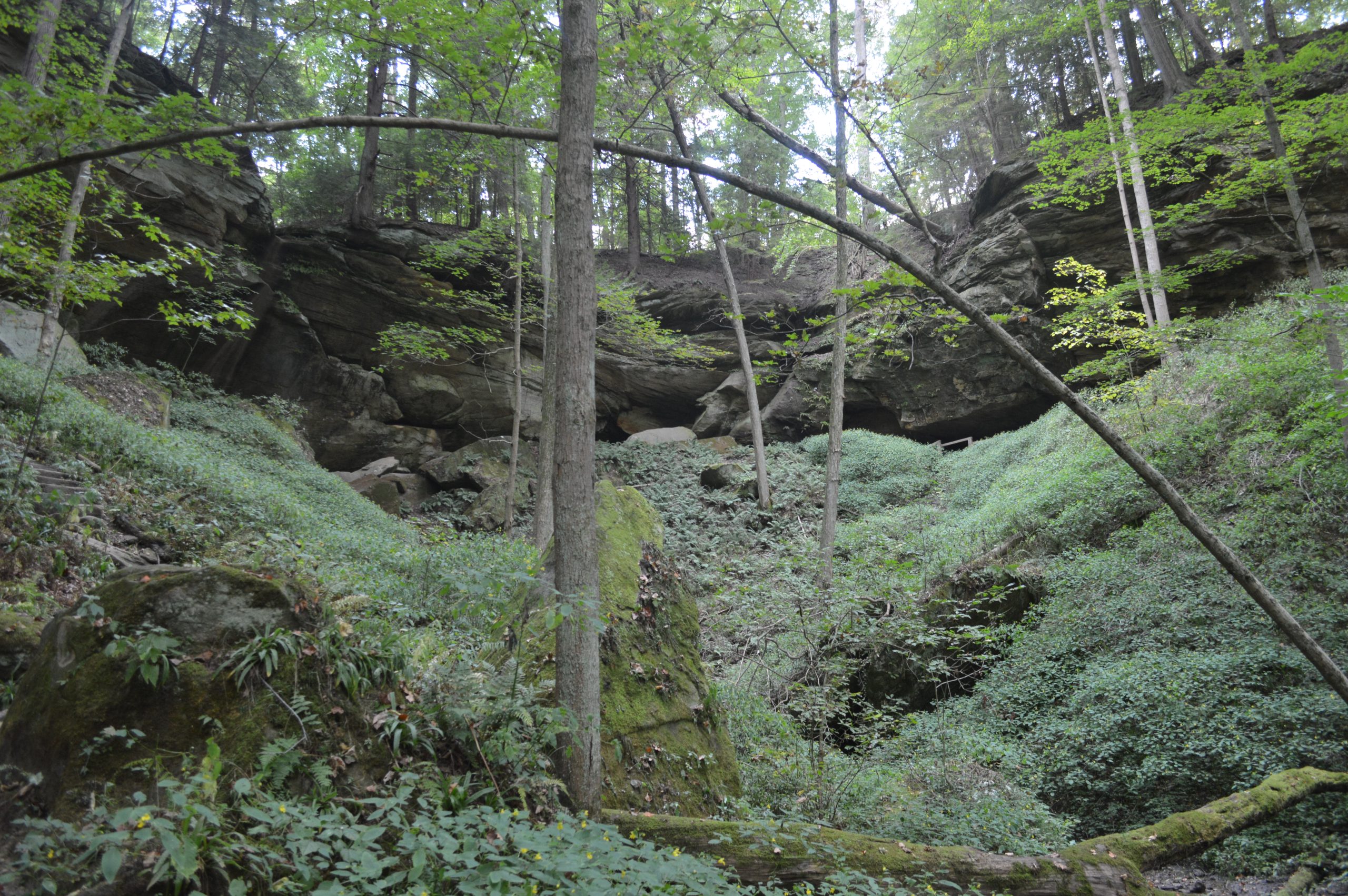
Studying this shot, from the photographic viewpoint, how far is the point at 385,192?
20391 mm

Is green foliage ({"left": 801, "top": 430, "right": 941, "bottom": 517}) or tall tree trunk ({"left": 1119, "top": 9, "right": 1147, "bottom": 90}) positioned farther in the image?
tall tree trunk ({"left": 1119, "top": 9, "right": 1147, "bottom": 90})

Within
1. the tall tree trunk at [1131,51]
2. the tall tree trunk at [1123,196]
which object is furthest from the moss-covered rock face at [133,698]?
the tall tree trunk at [1131,51]

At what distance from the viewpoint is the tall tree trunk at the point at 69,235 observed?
6.41 m

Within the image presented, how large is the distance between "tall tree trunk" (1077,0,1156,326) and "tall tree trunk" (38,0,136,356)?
1386 centimetres

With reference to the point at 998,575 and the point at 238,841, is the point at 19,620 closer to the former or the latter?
the point at 238,841

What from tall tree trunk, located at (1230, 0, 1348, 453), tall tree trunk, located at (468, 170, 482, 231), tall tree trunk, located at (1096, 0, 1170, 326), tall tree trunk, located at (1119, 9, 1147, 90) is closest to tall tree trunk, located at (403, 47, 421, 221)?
tall tree trunk, located at (468, 170, 482, 231)

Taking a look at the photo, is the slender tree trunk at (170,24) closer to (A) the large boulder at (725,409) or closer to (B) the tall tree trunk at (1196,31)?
(A) the large boulder at (725,409)

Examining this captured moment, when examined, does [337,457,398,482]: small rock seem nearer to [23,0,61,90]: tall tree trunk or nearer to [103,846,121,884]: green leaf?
[23,0,61,90]: tall tree trunk

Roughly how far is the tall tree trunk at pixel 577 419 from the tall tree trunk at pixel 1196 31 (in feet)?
51.2

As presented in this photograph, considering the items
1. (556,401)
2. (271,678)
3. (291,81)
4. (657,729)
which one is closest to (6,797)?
(271,678)

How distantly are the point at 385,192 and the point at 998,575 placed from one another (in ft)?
68.8

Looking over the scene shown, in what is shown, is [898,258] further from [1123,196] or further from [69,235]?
[1123,196]

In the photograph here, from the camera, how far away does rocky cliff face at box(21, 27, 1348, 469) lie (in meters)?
14.2

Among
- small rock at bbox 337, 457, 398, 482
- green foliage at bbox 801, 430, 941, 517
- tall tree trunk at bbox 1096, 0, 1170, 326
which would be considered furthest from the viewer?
small rock at bbox 337, 457, 398, 482
